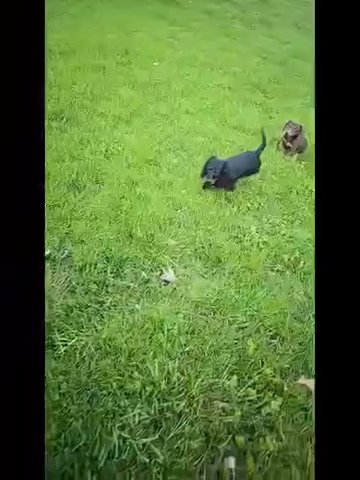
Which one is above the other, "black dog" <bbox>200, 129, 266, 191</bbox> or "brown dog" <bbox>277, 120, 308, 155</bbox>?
"brown dog" <bbox>277, 120, 308, 155</bbox>

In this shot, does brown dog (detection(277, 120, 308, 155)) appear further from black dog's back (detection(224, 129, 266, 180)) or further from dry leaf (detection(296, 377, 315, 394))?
dry leaf (detection(296, 377, 315, 394))

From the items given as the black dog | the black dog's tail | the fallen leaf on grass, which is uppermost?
the black dog's tail

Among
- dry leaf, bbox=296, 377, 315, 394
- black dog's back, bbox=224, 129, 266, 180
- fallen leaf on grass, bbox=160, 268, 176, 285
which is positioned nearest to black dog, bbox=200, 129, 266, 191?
black dog's back, bbox=224, 129, 266, 180

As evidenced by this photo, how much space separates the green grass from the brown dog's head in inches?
0.6

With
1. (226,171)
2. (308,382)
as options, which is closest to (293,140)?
(226,171)

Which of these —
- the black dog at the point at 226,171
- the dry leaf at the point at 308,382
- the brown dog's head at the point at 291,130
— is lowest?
the dry leaf at the point at 308,382

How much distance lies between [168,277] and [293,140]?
0.38 m

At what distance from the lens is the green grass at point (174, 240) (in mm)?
1257

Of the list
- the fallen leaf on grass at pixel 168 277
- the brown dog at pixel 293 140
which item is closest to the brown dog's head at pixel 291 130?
the brown dog at pixel 293 140

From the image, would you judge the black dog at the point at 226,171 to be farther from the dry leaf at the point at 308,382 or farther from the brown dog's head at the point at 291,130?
the dry leaf at the point at 308,382

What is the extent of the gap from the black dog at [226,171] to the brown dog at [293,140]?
2.8 inches

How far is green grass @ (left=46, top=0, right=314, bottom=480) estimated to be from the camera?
1.26m
